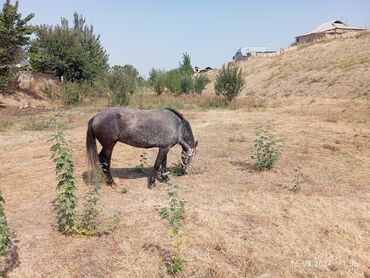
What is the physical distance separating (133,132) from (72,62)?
75.6 ft

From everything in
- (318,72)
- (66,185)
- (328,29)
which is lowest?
(66,185)

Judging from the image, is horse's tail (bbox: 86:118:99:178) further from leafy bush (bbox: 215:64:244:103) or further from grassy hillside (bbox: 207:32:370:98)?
grassy hillside (bbox: 207:32:370:98)

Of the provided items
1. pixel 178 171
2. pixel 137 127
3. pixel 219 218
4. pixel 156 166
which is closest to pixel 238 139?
pixel 178 171

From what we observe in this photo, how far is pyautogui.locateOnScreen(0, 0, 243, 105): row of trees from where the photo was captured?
21.2 meters

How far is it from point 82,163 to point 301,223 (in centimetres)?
578

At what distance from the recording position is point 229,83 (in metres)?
23.3

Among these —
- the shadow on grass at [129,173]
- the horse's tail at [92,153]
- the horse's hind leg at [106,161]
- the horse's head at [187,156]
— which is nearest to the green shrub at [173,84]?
the shadow on grass at [129,173]

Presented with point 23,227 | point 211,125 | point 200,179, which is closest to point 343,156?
point 200,179

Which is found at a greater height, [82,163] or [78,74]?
[78,74]

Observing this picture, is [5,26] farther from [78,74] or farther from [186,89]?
[186,89]

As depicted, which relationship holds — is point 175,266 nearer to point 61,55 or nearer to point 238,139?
point 238,139

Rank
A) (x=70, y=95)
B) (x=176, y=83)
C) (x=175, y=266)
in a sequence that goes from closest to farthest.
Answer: (x=175, y=266)
(x=70, y=95)
(x=176, y=83)

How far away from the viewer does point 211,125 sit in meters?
15.1

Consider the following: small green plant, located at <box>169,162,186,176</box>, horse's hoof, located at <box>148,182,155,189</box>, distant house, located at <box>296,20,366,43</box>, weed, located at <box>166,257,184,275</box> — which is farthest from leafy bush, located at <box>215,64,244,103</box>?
distant house, located at <box>296,20,366,43</box>
